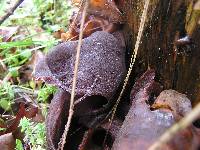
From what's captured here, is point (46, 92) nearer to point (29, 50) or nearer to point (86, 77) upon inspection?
point (29, 50)

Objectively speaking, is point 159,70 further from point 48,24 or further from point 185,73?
point 48,24

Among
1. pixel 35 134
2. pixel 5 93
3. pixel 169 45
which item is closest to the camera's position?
pixel 169 45

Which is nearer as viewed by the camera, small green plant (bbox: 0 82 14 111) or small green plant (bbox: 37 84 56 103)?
small green plant (bbox: 37 84 56 103)

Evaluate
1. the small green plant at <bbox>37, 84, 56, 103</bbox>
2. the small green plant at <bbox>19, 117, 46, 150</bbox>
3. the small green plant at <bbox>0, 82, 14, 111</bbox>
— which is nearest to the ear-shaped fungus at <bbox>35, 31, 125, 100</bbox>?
the small green plant at <bbox>19, 117, 46, 150</bbox>

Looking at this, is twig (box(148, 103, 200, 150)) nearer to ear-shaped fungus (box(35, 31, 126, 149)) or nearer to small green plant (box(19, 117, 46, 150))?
ear-shaped fungus (box(35, 31, 126, 149))

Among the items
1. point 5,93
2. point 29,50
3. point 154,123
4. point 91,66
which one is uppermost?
point 91,66

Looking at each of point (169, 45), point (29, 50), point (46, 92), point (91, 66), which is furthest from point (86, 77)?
point (29, 50)

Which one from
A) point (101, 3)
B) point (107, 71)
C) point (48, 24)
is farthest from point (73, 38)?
point (48, 24)
